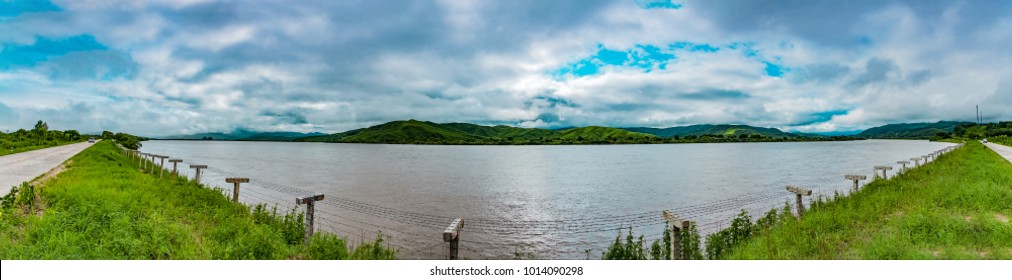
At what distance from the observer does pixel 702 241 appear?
18.0 metres

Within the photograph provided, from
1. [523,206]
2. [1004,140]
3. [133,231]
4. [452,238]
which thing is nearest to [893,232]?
[452,238]

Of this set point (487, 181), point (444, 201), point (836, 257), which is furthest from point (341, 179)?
point (836, 257)

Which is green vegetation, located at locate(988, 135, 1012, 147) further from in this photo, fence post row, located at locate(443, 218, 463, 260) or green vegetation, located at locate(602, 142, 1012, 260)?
fence post row, located at locate(443, 218, 463, 260)

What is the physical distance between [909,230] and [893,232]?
37cm

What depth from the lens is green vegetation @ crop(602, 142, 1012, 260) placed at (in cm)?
1113

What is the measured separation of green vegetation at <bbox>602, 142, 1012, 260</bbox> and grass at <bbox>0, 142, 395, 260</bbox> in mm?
9635

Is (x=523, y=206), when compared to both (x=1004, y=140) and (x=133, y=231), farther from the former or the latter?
(x=1004, y=140)

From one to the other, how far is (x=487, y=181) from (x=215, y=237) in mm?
32168

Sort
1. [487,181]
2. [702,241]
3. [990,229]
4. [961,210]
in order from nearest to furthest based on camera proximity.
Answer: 1. [990,229]
2. [961,210]
3. [702,241]
4. [487,181]

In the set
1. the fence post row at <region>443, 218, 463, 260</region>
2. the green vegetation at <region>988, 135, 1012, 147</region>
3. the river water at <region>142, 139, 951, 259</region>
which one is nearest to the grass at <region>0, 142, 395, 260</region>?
the fence post row at <region>443, 218, 463, 260</region>

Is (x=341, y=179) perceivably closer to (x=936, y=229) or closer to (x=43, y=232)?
(x=43, y=232)

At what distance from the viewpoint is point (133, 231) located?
12.1 metres

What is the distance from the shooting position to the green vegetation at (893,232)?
11.1 metres

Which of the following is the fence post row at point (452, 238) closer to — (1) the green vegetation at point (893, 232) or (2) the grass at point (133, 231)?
(2) the grass at point (133, 231)
